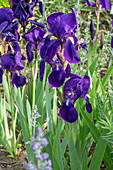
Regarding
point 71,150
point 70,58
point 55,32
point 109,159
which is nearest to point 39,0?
point 55,32

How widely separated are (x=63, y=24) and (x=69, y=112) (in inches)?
19.2

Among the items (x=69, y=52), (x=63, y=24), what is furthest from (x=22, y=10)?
(x=69, y=52)

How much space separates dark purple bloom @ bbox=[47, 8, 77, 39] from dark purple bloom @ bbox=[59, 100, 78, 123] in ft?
1.25

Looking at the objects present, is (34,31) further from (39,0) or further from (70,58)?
(70,58)

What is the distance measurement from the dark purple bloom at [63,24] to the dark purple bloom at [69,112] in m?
0.38

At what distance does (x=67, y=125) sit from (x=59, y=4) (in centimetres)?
360

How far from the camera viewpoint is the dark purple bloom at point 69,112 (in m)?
1.24

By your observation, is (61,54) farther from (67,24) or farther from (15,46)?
(15,46)

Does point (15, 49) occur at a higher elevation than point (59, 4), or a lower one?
lower

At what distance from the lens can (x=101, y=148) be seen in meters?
1.24

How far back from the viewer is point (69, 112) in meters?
1.25

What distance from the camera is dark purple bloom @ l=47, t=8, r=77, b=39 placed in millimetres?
1188

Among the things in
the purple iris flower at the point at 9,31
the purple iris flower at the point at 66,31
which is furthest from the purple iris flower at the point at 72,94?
the purple iris flower at the point at 9,31

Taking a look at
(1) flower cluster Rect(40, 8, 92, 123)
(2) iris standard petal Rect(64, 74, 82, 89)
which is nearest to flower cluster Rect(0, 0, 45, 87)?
(1) flower cluster Rect(40, 8, 92, 123)
